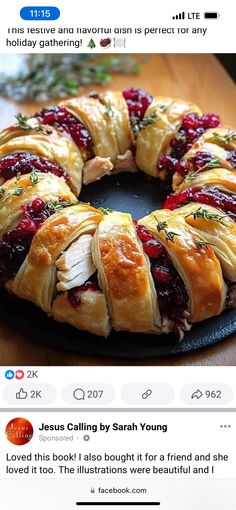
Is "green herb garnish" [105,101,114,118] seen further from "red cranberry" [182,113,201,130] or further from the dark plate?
the dark plate

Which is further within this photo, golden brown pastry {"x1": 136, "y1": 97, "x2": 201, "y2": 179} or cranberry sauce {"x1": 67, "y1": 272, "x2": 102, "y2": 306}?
golden brown pastry {"x1": 136, "y1": 97, "x2": 201, "y2": 179}

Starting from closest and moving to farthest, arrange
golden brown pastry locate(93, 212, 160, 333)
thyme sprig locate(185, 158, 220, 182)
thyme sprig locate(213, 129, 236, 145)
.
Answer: golden brown pastry locate(93, 212, 160, 333) < thyme sprig locate(185, 158, 220, 182) < thyme sprig locate(213, 129, 236, 145)

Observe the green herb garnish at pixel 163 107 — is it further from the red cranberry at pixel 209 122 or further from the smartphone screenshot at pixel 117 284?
the red cranberry at pixel 209 122

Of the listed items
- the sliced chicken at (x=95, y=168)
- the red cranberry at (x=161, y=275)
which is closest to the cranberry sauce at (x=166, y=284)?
the red cranberry at (x=161, y=275)
